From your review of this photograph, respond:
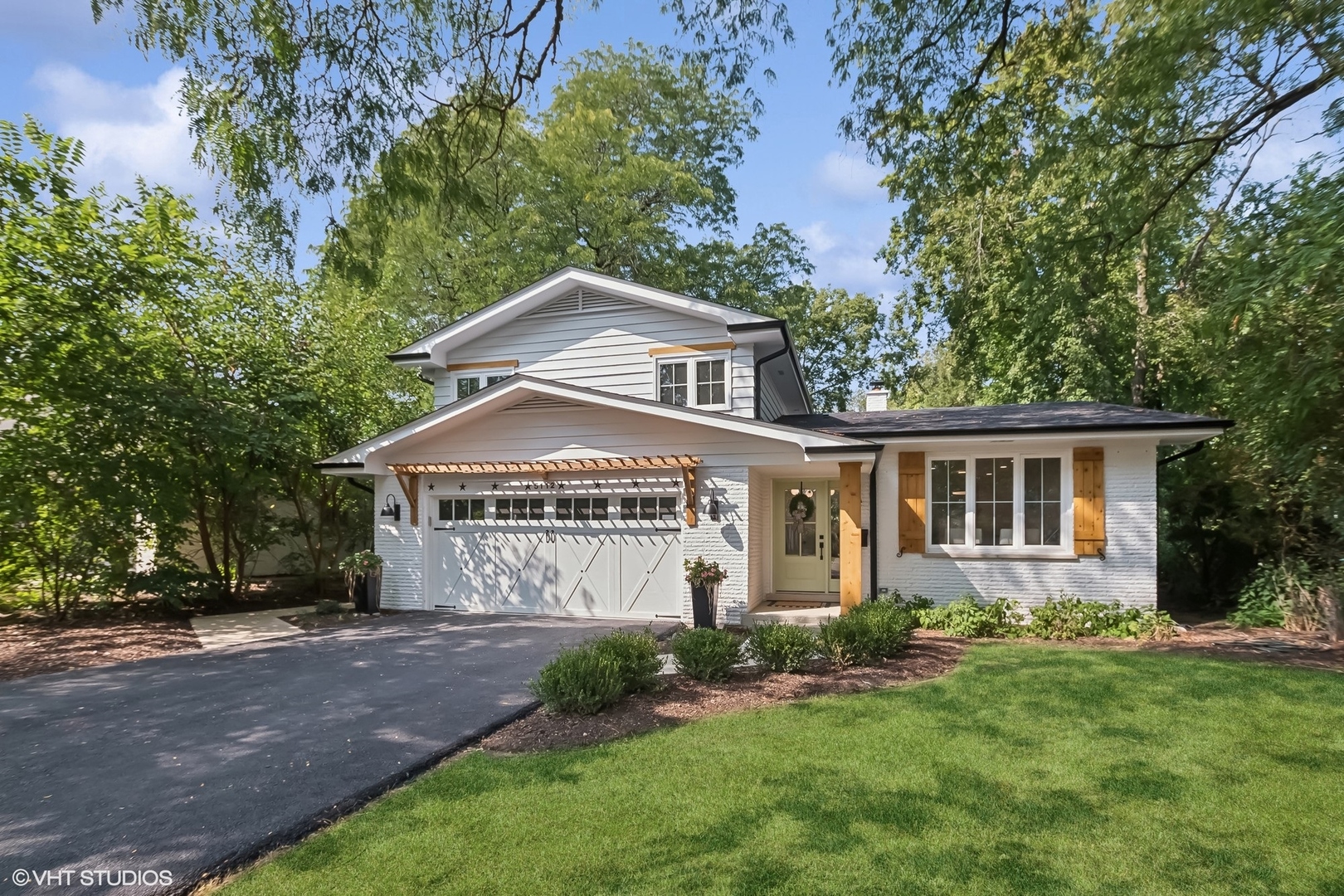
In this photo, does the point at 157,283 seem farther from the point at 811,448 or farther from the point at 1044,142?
the point at 1044,142

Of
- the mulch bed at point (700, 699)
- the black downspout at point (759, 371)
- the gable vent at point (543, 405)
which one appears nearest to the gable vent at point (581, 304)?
the gable vent at point (543, 405)

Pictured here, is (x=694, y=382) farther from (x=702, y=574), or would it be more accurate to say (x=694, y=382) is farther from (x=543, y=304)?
(x=702, y=574)

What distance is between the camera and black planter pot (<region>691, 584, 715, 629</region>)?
10492 mm

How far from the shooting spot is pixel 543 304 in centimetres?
1355

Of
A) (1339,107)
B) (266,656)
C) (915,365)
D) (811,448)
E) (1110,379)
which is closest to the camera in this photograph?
(1339,107)

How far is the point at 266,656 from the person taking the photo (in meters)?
8.90

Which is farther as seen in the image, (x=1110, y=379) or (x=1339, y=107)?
(x=1110, y=379)

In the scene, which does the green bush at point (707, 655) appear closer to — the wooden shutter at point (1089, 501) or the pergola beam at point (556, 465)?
the pergola beam at point (556, 465)

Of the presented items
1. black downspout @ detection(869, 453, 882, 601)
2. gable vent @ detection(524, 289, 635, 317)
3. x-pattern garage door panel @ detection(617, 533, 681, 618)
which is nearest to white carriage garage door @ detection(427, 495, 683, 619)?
x-pattern garage door panel @ detection(617, 533, 681, 618)

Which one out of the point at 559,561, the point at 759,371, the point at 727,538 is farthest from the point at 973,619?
the point at 559,561

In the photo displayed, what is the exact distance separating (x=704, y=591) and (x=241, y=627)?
7486 mm

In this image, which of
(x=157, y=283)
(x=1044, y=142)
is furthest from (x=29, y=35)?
(x=1044, y=142)

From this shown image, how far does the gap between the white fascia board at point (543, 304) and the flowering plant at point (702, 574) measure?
4.27 metres

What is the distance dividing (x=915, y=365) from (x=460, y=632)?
2715 cm
